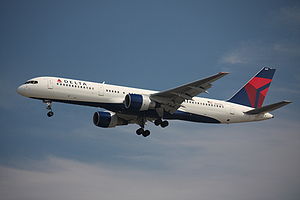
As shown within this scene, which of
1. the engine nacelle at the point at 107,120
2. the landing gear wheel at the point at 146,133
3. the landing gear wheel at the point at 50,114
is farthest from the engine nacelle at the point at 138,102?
the engine nacelle at the point at 107,120

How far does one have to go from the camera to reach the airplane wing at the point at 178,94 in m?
44.2

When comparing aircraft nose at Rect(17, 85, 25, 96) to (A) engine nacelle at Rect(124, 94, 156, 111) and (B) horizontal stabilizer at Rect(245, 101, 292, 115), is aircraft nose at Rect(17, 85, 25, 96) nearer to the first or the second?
(A) engine nacelle at Rect(124, 94, 156, 111)

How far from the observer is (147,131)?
52.0 m

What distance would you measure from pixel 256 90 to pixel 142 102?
15777 millimetres

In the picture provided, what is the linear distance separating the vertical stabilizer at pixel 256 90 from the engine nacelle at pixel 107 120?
1180 centimetres

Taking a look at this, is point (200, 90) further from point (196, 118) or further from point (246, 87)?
point (246, 87)

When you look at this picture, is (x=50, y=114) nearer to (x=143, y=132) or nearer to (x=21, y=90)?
(x=21, y=90)

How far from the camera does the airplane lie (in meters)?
45.1

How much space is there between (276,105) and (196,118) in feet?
24.9

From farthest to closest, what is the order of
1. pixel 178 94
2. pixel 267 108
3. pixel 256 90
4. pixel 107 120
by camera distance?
pixel 256 90
pixel 107 120
pixel 267 108
pixel 178 94

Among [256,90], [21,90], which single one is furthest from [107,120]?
[256,90]

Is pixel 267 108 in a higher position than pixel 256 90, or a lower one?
lower

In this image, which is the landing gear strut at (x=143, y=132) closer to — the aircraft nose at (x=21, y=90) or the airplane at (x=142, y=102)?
the airplane at (x=142, y=102)

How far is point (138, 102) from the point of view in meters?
45.6
